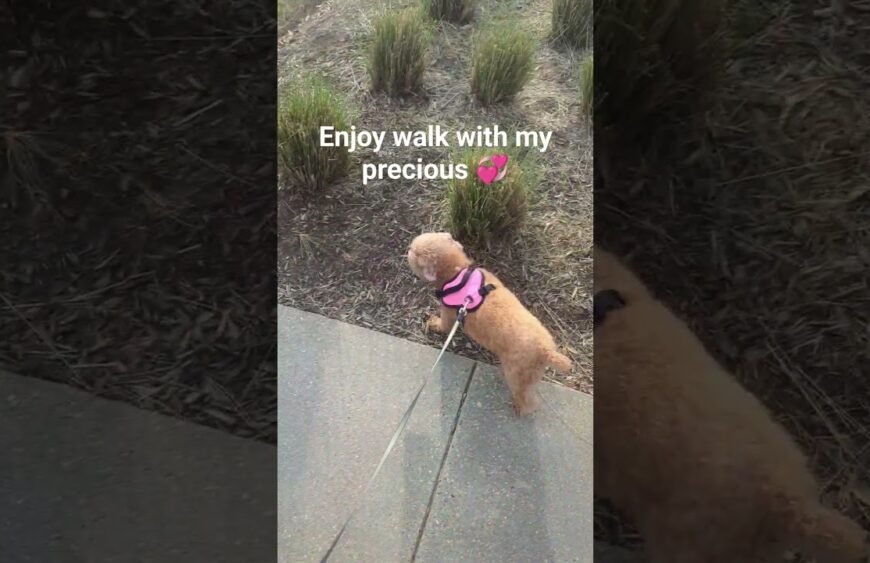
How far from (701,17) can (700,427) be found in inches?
18.3

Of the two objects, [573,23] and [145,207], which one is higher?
[573,23]

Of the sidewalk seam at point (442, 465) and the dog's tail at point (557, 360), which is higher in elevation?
the dog's tail at point (557, 360)

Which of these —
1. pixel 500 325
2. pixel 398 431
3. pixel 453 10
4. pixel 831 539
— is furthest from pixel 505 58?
pixel 831 539

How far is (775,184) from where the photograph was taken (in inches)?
28.1

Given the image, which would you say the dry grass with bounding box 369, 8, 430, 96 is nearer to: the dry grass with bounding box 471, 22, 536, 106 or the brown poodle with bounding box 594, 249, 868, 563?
the dry grass with bounding box 471, 22, 536, 106

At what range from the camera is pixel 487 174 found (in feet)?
2.32

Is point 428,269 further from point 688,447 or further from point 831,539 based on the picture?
point 831,539

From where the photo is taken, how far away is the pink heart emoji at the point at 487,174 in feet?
2.32

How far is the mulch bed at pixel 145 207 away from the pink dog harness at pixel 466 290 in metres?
0.20

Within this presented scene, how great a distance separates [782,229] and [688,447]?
0.89 feet

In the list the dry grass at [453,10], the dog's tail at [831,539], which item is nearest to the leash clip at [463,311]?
the dry grass at [453,10]

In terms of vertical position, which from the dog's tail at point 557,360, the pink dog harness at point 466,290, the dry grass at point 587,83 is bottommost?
the dog's tail at point 557,360

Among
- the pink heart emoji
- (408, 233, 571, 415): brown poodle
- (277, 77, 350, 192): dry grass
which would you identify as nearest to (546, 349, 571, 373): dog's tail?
(408, 233, 571, 415): brown poodle

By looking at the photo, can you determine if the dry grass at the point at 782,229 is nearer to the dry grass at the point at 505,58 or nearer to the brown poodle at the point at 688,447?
the brown poodle at the point at 688,447
